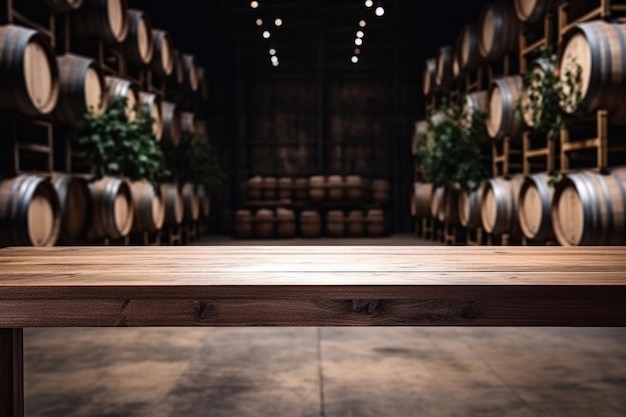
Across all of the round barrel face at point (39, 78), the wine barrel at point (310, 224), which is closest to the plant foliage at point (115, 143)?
the round barrel face at point (39, 78)

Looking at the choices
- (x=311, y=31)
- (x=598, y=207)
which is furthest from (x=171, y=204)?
(x=598, y=207)

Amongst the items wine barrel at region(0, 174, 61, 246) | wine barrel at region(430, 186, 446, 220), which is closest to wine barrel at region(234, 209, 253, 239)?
wine barrel at region(430, 186, 446, 220)

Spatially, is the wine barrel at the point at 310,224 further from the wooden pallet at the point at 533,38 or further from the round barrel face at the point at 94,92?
the round barrel face at the point at 94,92

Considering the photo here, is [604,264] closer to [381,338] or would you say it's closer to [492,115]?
[381,338]

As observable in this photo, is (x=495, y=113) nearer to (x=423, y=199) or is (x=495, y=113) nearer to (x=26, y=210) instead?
(x=423, y=199)

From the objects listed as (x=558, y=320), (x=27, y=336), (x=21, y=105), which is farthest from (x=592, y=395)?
(x=21, y=105)

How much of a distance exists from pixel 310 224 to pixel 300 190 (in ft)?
3.33

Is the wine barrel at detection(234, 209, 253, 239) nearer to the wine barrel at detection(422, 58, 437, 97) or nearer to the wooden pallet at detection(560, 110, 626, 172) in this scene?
the wine barrel at detection(422, 58, 437, 97)

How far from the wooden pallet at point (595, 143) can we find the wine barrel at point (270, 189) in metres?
7.17

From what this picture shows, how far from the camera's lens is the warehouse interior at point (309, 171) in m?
3.46

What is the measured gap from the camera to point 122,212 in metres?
→ 7.32

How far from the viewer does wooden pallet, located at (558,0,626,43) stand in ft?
19.1

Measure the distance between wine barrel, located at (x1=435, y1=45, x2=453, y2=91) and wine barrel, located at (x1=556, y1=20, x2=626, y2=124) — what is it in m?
5.70

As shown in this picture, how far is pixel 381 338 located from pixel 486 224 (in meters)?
4.05
